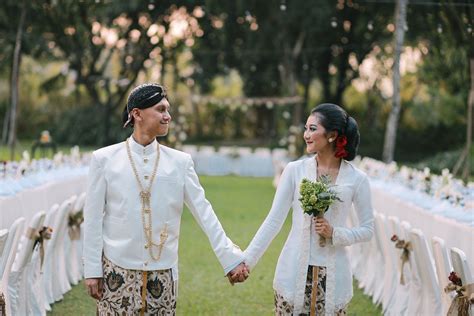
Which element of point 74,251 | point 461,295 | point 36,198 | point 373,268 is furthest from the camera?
point 36,198

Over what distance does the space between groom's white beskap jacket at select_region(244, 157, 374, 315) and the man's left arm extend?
12 cm

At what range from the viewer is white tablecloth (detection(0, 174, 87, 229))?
8.22 metres

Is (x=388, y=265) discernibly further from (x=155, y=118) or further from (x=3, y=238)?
(x=155, y=118)

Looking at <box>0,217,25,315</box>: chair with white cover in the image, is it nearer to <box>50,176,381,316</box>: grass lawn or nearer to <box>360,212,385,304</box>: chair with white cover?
<box>50,176,381,316</box>: grass lawn

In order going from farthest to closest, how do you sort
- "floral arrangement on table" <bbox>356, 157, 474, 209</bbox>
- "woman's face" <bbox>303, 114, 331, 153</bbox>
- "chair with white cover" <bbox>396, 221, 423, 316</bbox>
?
"floral arrangement on table" <bbox>356, 157, 474, 209</bbox> < "chair with white cover" <bbox>396, 221, 423, 316</bbox> < "woman's face" <bbox>303, 114, 331, 153</bbox>

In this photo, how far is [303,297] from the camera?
4.69 metres

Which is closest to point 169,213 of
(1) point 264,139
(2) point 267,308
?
(2) point 267,308

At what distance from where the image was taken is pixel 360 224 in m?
4.90

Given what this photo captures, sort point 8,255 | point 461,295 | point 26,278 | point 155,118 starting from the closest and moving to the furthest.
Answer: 1. point 155,118
2. point 461,295
3. point 8,255
4. point 26,278

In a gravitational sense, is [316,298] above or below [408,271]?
above

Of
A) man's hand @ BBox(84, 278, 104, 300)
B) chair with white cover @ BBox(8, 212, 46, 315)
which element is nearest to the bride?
man's hand @ BBox(84, 278, 104, 300)

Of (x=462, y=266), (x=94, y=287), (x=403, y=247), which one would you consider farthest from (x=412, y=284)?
(x=94, y=287)

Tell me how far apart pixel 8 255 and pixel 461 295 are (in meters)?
2.94

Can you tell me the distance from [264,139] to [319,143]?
120 feet
